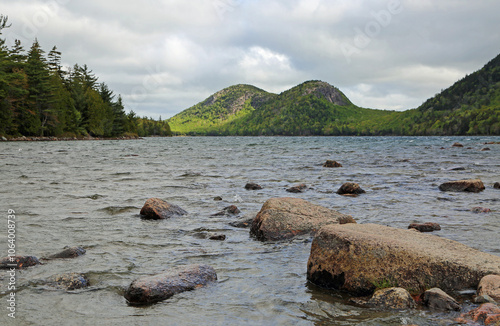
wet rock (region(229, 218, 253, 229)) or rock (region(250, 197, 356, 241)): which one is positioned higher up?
rock (region(250, 197, 356, 241))

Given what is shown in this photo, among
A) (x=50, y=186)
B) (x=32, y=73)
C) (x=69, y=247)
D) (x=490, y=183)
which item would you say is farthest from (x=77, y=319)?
(x=32, y=73)

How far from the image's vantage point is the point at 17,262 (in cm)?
566

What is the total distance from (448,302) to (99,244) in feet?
19.9

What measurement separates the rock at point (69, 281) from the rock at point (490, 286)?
5256mm

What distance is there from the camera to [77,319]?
4059 millimetres

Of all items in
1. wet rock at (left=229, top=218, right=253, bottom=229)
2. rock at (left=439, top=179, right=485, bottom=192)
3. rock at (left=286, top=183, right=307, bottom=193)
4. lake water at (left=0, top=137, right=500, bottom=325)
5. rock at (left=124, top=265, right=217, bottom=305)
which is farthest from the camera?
rock at (left=286, top=183, right=307, bottom=193)

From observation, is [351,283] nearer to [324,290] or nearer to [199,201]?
[324,290]

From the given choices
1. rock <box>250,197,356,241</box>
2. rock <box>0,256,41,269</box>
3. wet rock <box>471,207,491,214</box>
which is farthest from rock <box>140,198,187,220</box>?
wet rock <box>471,207,491,214</box>

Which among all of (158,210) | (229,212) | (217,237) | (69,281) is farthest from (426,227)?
(69,281)

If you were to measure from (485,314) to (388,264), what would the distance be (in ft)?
4.28

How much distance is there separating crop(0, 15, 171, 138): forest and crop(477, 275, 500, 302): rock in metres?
66.3

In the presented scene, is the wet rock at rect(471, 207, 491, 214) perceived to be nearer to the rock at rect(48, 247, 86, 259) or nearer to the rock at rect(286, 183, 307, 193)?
the rock at rect(286, 183, 307, 193)

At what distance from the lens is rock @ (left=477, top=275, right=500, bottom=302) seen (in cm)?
445

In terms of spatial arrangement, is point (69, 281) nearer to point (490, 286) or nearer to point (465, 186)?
point (490, 286)
